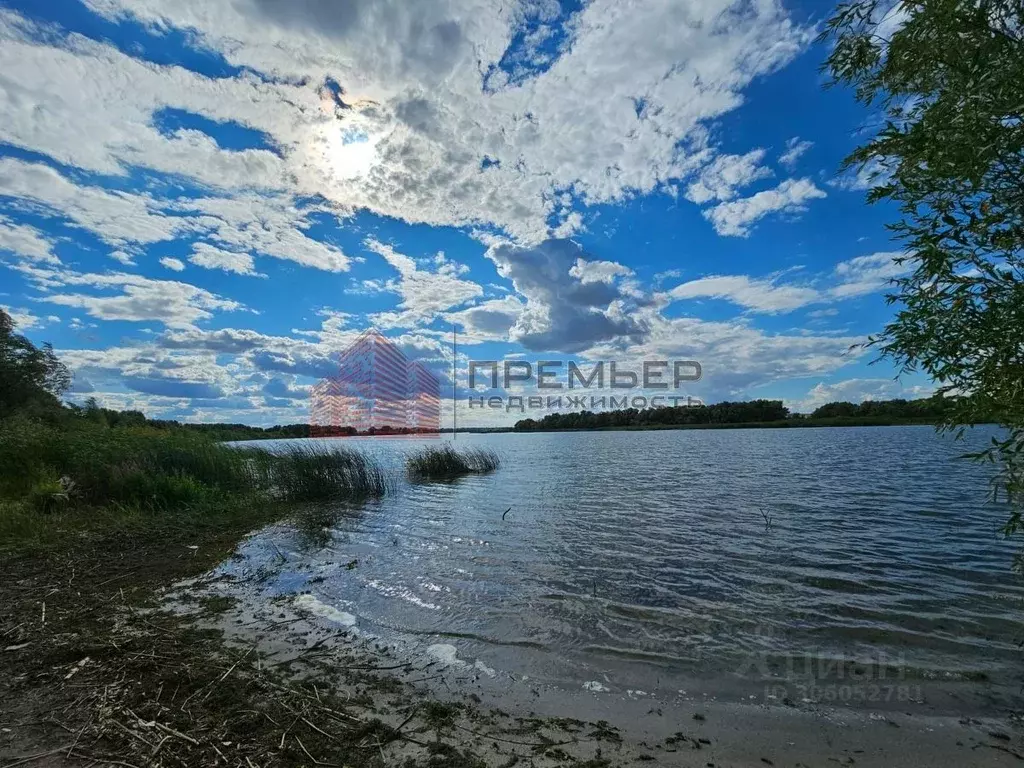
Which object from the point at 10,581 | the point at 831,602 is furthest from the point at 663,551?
the point at 10,581

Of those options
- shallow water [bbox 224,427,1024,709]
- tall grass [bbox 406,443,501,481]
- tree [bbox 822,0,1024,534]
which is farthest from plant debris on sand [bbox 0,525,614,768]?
tall grass [bbox 406,443,501,481]

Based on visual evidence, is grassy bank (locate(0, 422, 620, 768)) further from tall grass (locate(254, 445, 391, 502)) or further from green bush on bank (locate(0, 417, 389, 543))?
tall grass (locate(254, 445, 391, 502))

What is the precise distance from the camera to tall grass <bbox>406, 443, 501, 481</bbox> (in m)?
27.4

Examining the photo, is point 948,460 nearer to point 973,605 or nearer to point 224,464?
point 973,605

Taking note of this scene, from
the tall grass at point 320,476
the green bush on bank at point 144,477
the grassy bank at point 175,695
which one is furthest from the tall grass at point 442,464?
the grassy bank at point 175,695

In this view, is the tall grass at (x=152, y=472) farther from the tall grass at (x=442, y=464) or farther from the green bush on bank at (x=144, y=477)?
the tall grass at (x=442, y=464)

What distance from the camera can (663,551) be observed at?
10.2 meters

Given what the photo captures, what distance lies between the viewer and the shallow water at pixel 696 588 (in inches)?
204

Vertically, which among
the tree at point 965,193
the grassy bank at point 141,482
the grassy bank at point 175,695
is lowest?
the grassy bank at point 175,695

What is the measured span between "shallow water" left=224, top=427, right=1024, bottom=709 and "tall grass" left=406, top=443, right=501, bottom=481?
10.5 metres

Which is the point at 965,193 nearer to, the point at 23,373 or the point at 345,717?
the point at 345,717

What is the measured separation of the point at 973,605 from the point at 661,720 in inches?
225

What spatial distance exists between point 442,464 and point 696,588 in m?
21.4

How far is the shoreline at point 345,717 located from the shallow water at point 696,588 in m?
0.48
